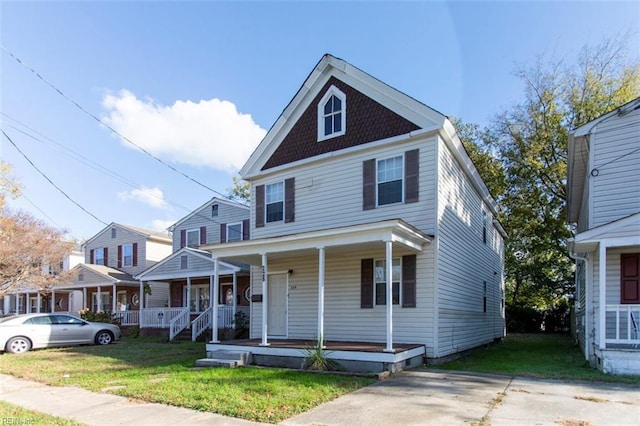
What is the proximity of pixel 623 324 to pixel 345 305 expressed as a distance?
6.80m

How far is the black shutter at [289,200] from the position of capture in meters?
14.1

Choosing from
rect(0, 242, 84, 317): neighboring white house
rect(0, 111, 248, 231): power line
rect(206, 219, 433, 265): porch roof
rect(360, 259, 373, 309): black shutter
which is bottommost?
rect(0, 242, 84, 317): neighboring white house

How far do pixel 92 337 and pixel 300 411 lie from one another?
13.7m

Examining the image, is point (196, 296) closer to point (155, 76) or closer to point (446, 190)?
point (155, 76)

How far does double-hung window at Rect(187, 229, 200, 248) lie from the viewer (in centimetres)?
2406

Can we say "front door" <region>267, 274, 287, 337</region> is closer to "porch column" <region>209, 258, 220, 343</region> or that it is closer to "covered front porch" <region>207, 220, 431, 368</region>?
"covered front porch" <region>207, 220, 431, 368</region>

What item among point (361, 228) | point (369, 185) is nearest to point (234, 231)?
point (369, 185)

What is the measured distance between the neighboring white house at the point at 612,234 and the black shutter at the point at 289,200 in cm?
777

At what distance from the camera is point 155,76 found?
14617 mm

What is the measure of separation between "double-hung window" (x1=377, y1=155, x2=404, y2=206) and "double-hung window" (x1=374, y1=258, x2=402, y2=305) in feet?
5.49

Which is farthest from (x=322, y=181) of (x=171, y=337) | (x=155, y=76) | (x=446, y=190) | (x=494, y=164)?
(x=494, y=164)

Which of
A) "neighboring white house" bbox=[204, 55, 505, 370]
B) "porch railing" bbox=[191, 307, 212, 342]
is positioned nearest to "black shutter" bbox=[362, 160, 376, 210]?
"neighboring white house" bbox=[204, 55, 505, 370]

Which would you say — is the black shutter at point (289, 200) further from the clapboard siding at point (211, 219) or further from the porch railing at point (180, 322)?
the porch railing at point (180, 322)

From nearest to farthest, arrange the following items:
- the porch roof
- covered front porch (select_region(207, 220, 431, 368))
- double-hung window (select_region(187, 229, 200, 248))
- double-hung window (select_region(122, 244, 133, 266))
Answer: the porch roof
covered front porch (select_region(207, 220, 431, 368))
double-hung window (select_region(187, 229, 200, 248))
double-hung window (select_region(122, 244, 133, 266))
